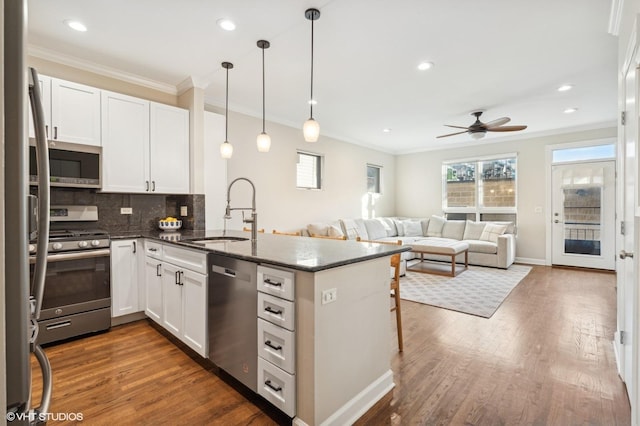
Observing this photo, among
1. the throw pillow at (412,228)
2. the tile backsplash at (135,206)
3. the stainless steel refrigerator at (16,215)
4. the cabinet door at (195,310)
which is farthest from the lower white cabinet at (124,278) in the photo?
the throw pillow at (412,228)

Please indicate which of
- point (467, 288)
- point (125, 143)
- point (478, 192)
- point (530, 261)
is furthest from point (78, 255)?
point (530, 261)

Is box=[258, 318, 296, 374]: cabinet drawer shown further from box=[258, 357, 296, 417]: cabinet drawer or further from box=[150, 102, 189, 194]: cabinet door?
box=[150, 102, 189, 194]: cabinet door

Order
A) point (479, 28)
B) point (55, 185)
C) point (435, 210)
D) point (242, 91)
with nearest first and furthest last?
point (479, 28)
point (55, 185)
point (242, 91)
point (435, 210)

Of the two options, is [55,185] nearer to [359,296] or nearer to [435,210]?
[359,296]

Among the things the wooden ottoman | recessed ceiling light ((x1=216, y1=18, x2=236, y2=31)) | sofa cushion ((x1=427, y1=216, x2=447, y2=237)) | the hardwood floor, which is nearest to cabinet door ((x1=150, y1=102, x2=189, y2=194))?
recessed ceiling light ((x1=216, y1=18, x2=236, y2=31))

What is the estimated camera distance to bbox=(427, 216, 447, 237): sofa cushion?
23.5 feet

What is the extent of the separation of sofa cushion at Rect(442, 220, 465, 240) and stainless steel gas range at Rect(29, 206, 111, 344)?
6.38m

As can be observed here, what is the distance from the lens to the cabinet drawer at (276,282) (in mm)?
1624

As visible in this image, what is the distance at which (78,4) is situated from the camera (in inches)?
91.9

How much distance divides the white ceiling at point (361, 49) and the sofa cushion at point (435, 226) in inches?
118

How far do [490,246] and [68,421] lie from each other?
638cm

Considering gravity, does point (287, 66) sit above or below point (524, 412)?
above

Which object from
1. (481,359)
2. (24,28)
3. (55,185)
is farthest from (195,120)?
A: (481,359)

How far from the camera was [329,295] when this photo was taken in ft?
5.34
